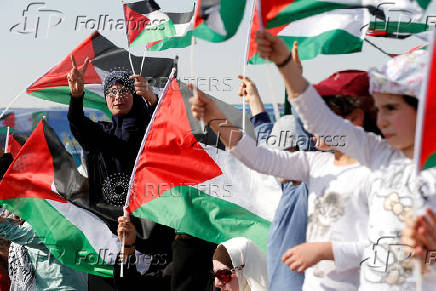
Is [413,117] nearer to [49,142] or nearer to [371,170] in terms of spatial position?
[371,170]

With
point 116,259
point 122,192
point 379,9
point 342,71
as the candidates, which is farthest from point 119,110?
point 342,71

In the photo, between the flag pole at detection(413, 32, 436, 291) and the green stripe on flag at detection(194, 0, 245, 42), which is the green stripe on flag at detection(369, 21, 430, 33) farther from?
the flag pole at detection(413, 32, 436, 291)

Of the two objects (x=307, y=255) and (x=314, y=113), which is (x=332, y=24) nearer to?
(x=314, y=113)

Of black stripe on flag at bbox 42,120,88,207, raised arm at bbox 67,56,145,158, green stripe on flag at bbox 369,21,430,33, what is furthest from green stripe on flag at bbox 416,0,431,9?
black stripe on flag at bbox 42,120,88,207

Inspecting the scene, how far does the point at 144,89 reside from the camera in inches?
214

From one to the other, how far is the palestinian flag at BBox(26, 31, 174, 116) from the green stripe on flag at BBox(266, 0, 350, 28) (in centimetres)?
293

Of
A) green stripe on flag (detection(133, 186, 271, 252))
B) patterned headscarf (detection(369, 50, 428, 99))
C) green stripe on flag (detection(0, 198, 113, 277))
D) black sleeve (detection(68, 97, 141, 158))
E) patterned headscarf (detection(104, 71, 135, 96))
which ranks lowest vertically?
green stripe on flag (detection(0, 198, 113, 277))

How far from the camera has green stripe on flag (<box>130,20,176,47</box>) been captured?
7238mm

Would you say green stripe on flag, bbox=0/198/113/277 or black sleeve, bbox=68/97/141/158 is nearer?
black sleeve, bbox=68/97/141/158

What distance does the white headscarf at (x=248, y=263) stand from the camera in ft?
16.1

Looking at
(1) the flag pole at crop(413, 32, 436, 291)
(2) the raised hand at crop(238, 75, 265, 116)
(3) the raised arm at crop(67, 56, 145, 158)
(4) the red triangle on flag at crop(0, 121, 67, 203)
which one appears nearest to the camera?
(1) the flag pole at crop(413, 32, 436, 291)

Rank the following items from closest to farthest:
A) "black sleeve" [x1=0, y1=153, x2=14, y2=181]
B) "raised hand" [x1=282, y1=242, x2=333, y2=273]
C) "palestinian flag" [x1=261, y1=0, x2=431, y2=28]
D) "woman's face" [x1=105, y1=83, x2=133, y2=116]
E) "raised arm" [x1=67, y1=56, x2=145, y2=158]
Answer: "raised hand" [x1=282, y1=242, x2=333, y2=273] → "palestinian flag" [x1=261, y1=0, x2=431, y2=28] → "raised arm" [x1=67, y1=56, x2=145, y2=158] → "woman's face" [x1=105, y1=83, x2=133, y2=116] → "black sleeve" [x1=0, y1=153, x2=14, y2=181]

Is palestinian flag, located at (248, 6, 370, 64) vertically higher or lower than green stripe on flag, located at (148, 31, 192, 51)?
higher

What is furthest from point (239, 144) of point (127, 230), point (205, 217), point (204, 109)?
point (205, 217)
